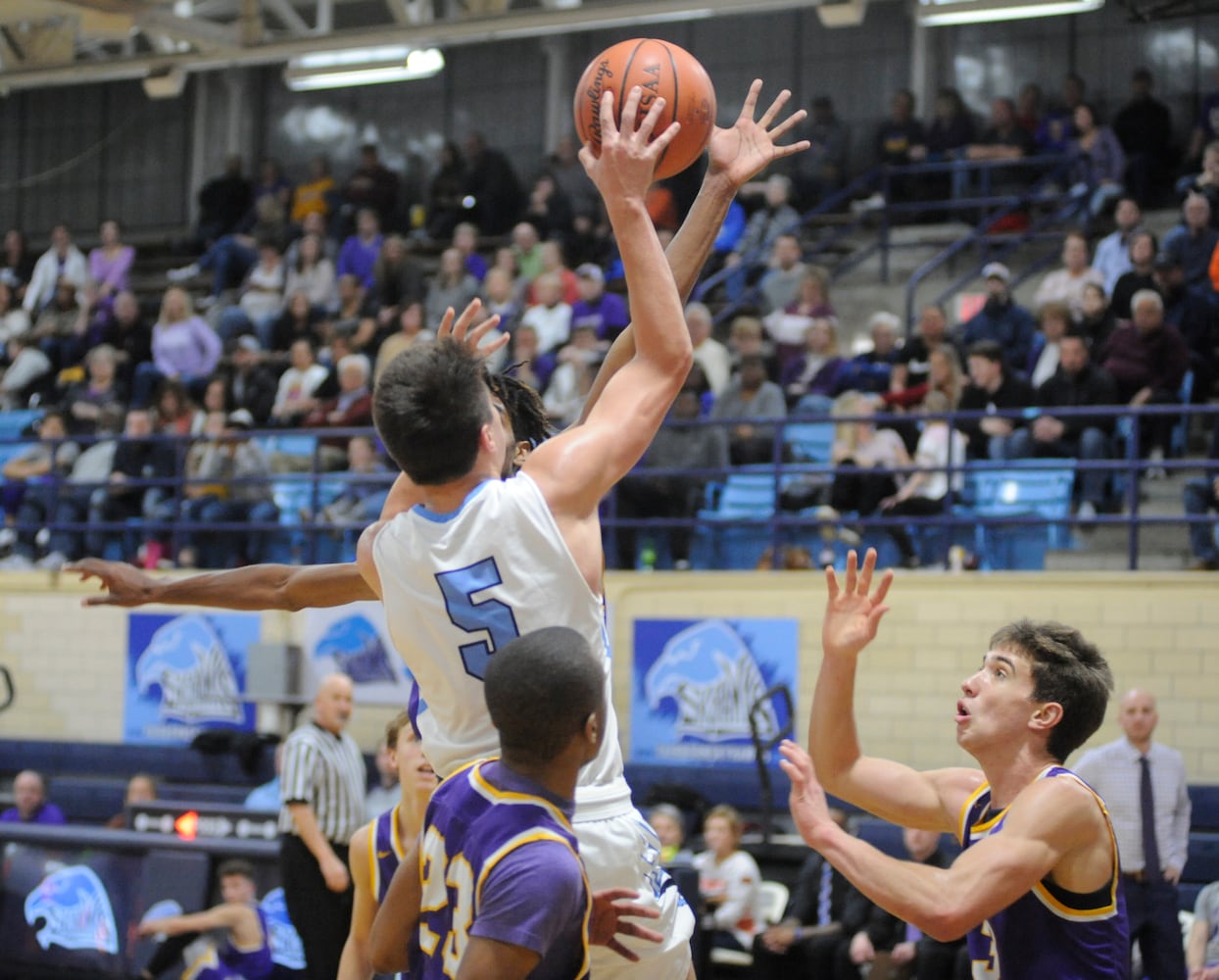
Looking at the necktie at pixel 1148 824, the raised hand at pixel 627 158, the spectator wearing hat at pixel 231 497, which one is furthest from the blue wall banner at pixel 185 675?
the raised hand at pixel 627 158

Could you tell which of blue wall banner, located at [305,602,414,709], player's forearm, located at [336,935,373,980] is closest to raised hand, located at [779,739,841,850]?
player's forearm, located at [336,935,373,980]

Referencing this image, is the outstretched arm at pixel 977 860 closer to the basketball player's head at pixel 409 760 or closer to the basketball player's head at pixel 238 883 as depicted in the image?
the basketball player's head at pixel 409 760

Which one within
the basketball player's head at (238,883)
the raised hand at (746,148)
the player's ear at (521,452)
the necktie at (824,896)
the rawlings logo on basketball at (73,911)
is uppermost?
the raised hand at (746,148)

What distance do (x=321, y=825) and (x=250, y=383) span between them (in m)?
7.26

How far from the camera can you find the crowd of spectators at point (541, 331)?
10.9 meters

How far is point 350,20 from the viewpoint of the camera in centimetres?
2006

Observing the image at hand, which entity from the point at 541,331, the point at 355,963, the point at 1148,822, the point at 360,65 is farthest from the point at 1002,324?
the point at 355,963

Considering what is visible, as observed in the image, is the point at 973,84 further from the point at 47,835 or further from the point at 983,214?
the point at 47,835

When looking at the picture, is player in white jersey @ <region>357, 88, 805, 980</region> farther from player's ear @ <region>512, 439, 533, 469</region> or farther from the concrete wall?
the concrete wall

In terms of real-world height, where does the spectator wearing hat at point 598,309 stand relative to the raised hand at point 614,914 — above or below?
above

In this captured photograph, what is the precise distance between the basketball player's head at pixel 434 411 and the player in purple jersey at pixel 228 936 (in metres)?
5.52

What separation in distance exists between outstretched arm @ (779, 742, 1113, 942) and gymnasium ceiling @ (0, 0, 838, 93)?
34.4 ft

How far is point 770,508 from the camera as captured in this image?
36.7 ft

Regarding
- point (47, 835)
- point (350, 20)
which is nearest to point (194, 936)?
point (47, 835)
